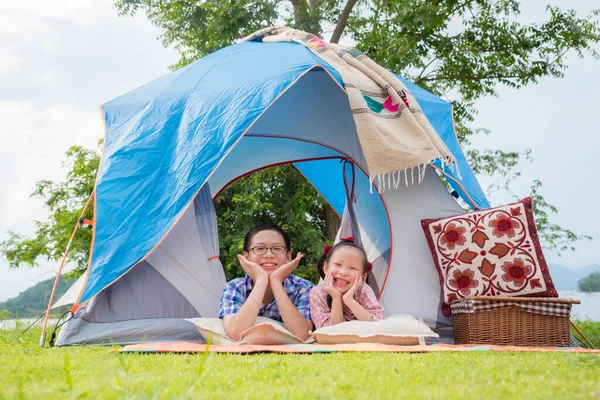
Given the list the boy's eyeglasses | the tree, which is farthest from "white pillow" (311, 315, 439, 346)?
the tree

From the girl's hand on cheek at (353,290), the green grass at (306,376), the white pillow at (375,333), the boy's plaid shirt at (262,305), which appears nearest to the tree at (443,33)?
the boy's plaid shirt at (262,305)

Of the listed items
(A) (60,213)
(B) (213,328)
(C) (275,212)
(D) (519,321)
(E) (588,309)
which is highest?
(A) (60,213)

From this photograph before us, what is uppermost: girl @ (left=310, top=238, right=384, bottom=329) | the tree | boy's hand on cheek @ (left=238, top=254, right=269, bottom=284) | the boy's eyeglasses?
the tree

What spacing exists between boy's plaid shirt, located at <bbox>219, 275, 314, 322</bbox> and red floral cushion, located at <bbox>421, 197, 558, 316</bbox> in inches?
29.0

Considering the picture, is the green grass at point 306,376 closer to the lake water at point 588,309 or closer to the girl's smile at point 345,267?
the girl's smile at point 345,267

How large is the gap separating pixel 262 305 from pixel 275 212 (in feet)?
13.8

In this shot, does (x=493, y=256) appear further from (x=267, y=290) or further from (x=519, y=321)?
(x=267, y=290)

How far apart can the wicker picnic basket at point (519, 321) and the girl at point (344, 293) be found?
18.6 inches

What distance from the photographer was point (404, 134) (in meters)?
3.35

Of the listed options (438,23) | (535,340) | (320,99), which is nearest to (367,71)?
(320,99)

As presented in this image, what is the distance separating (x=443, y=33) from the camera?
22.2ft

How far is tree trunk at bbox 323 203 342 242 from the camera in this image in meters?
6.87

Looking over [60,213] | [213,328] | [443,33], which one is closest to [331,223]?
[443,33]

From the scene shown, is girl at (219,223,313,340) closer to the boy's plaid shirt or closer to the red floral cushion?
the boy's plaid shirt
